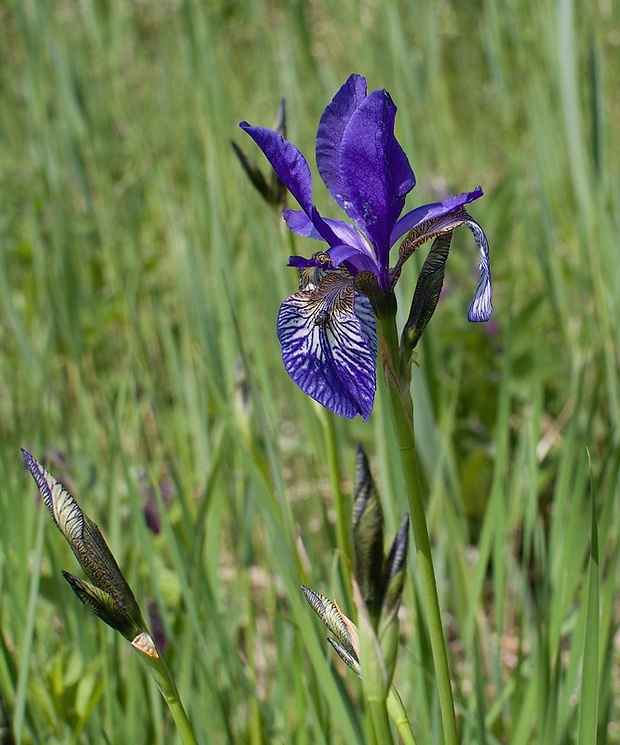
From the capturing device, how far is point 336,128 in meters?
0.65

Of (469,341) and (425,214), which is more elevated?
(425,214)

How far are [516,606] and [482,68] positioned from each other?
8.29 ft

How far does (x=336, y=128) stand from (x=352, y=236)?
8cm

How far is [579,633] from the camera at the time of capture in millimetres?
768

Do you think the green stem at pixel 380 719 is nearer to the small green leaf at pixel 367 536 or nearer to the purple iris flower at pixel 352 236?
the small green leaf at pixel 367 536

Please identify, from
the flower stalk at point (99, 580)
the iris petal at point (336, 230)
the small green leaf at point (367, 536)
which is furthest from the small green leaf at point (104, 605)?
the iris petal at point (336, 230)

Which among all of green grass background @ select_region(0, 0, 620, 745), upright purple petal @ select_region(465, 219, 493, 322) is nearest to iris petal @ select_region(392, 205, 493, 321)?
upright purple petal @ select_region(465, 219, 493, 322)

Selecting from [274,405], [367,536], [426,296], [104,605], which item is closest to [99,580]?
[104,605]

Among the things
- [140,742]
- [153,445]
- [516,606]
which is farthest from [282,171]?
[153,445]

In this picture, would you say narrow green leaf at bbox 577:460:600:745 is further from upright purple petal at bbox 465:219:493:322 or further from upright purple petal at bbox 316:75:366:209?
upright purple petal at bbox 316:75:366:209

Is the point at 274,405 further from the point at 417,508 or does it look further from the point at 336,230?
the point at 417,508

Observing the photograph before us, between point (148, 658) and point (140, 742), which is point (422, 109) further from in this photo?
point (148, 658)

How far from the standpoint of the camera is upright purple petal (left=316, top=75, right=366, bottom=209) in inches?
25.1

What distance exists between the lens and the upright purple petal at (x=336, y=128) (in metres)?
0.64
